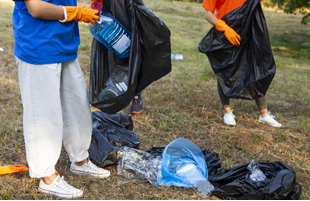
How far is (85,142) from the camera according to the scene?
196 cm

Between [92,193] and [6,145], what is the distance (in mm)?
1080

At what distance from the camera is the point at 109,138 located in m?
2.32

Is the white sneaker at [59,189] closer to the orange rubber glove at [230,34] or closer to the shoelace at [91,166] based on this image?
the shoelace at [91,166]

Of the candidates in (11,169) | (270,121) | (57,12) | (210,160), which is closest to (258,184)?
(210,160)

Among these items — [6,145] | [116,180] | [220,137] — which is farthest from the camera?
[220,137]

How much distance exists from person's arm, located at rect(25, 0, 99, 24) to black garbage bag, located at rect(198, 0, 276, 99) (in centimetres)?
156

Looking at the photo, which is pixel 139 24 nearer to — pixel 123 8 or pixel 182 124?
pixel 123 8

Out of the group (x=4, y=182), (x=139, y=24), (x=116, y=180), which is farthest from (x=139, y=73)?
(x=4, y=182)

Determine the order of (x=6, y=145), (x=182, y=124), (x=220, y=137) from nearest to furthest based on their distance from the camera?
1. (x=6, y=145)
2. (x=220, y=137)
3. (x=182, y=124)

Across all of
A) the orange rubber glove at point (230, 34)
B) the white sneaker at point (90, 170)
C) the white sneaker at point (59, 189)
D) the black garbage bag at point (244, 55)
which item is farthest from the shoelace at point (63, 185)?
the orange rubber glove at point (230, 34)

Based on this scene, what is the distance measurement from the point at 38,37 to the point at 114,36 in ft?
2.11

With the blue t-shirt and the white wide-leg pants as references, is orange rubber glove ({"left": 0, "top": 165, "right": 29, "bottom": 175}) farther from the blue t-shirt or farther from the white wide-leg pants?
the blue t-shirt

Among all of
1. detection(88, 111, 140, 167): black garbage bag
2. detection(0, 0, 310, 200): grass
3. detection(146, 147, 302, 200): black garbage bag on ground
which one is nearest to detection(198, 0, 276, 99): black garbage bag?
detection(0, 0, 310, 200): grass

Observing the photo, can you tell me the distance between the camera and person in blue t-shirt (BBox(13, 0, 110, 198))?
155 cm
